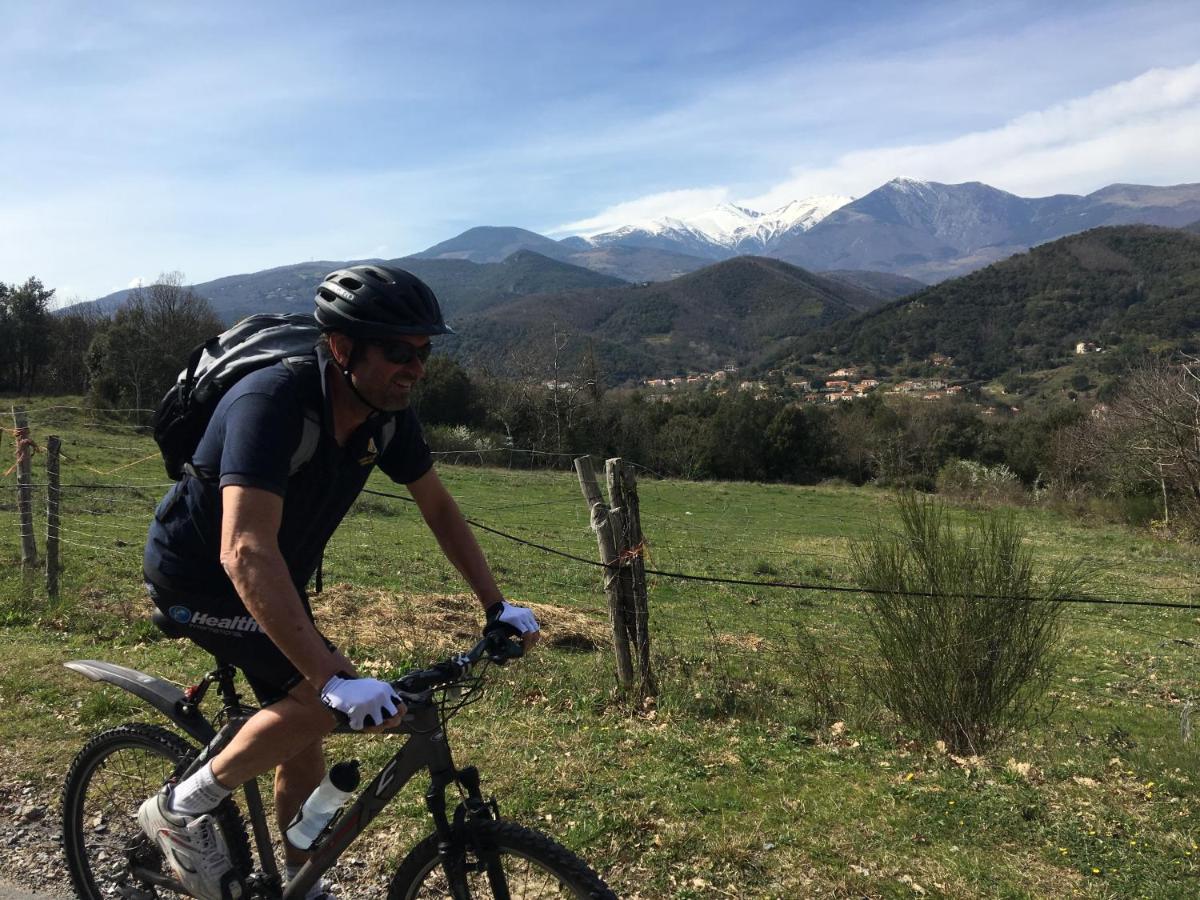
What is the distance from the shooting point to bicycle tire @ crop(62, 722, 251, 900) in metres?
2.80

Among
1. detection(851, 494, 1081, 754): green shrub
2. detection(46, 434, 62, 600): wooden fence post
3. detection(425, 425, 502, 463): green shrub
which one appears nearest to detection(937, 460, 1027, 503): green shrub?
detection(425, 425, 502, 463): green shrub

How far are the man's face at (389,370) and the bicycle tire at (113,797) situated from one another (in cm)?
148

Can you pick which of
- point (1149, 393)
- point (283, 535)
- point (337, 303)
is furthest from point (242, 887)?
point (1149, 393)

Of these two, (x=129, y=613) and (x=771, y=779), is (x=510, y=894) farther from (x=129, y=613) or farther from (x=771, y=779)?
(x=129, y=613)

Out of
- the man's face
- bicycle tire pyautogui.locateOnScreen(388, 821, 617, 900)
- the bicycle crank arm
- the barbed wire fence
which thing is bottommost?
the barbed wire fence

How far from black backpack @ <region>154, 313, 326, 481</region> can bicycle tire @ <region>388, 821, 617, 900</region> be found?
118cm

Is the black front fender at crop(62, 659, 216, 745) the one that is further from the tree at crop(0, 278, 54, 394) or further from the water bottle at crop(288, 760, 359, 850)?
the tree at crop(0, 278, 54, 394)

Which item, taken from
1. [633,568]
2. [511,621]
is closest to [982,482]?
[633,568]

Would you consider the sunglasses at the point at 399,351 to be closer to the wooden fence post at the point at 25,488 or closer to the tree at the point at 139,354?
the wooden fence post at the point at 25,488

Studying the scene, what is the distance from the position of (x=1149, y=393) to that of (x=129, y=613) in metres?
31.9

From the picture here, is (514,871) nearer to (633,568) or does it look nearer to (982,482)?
(633,568)

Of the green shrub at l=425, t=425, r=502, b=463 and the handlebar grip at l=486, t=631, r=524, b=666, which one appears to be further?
the green shrub at l=425, t=425, r=502, b=463

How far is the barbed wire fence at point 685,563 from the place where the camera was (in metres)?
8.25

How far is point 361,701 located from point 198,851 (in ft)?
3.41
